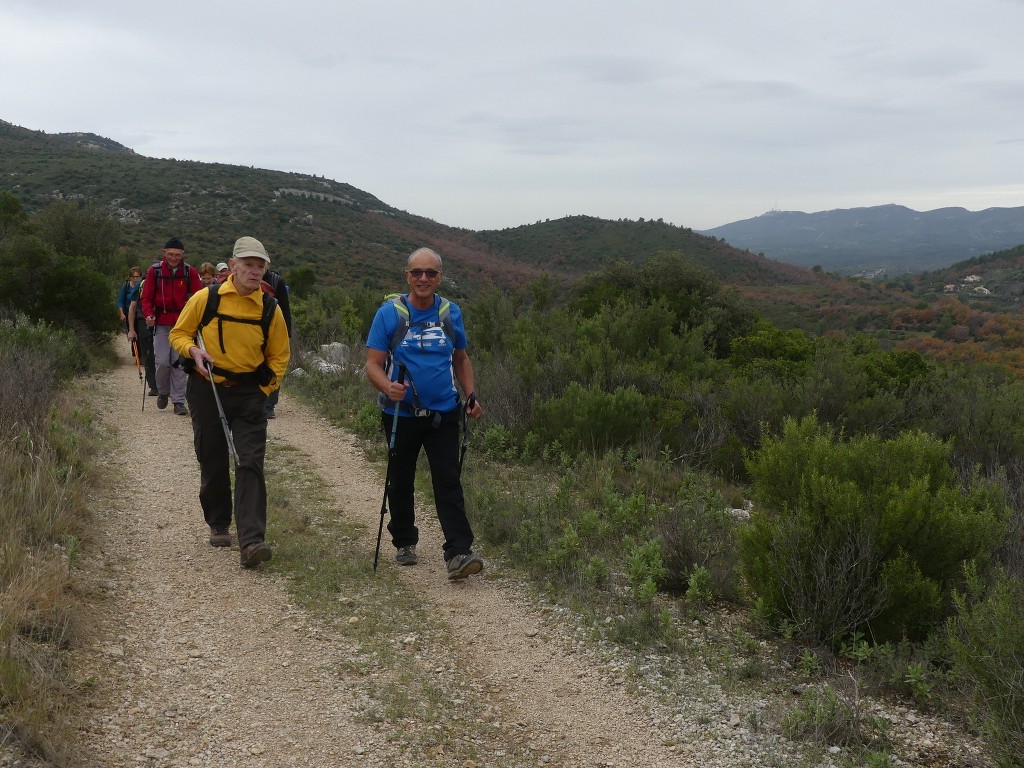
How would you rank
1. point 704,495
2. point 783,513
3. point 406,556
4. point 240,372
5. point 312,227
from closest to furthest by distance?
point 783,513 < point 240,372 < point 406,556 < point 704,495 < point 312,227

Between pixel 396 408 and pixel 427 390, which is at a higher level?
pixel 427 390

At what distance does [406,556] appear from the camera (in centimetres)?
523

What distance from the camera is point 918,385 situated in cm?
993

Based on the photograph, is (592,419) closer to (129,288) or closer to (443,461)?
(443,461)

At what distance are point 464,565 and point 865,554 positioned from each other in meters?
2.29

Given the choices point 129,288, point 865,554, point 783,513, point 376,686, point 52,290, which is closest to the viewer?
point 376,686

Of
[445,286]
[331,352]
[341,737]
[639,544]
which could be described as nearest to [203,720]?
[341,737]

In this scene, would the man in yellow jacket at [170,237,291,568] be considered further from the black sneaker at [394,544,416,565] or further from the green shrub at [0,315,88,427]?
the green shrub at [0,315,88,427]

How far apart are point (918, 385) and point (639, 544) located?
642 centimetres

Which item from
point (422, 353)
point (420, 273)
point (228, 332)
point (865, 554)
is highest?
point (420, 273)

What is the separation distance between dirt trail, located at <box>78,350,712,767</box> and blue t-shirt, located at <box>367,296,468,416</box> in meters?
1.20

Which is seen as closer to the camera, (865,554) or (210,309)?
(865,554)

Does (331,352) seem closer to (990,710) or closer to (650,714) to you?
(650,714)

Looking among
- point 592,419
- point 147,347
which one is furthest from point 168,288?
point 592,419
